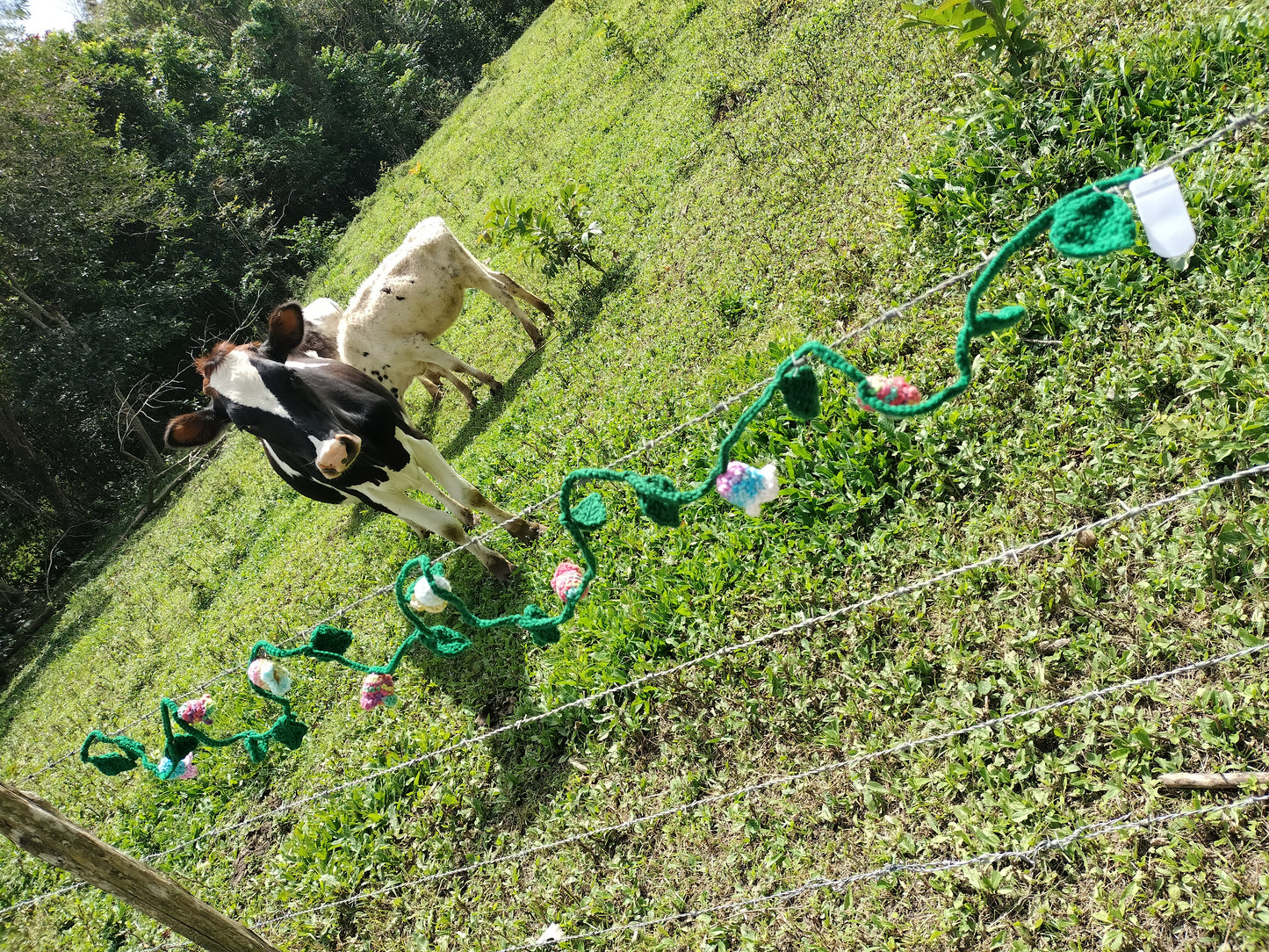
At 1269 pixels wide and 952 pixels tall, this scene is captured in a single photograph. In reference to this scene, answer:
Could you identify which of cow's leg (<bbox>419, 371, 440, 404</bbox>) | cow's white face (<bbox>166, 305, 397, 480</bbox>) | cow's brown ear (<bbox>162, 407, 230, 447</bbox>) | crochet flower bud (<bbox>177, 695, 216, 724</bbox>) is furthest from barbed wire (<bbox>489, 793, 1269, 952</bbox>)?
cow's leg (<bbox>419, 371, 440, 404</bbox>)

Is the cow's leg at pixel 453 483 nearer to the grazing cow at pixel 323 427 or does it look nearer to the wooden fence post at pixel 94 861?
the grazing cow at pixel 323 427

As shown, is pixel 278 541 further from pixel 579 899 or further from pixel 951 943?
pixel 951 943

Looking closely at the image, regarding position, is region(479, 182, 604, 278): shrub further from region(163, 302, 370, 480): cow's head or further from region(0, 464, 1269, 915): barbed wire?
region(0, 464, 1269, 915): barbed wire

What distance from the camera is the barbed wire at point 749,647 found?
2.54 meters

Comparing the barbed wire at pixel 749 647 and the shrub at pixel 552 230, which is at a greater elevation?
the shrub at pixel 552 230

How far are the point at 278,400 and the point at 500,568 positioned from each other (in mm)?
1884

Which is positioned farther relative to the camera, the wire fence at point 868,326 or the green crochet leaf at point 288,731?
the green crochet leaf at point 288,731

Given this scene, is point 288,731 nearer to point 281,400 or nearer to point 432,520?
point 432,520

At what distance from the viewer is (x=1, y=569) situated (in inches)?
742

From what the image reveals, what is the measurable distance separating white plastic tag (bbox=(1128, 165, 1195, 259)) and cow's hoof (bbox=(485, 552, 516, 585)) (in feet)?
14.0

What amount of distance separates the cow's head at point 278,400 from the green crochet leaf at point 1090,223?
4252 mm

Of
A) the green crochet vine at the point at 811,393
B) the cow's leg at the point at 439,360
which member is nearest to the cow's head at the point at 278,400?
the cow's leg at the point at 439,360

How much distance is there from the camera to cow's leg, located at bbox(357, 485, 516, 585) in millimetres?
5297

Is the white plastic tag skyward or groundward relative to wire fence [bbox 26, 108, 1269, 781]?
skyward
